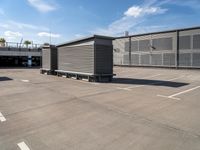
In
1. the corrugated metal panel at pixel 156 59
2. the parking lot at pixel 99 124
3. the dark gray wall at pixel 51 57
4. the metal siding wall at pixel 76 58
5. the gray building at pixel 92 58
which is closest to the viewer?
the parking lot at pixel 99 124

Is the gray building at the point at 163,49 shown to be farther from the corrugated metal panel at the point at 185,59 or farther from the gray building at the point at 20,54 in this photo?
the gray building at the point at 20,54

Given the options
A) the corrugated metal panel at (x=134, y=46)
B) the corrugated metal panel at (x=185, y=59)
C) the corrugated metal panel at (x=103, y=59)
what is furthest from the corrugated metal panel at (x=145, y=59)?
the corrugated metal panel at (x=103, y=59)

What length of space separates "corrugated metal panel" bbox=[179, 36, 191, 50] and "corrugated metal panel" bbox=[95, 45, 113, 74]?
16.4 meters

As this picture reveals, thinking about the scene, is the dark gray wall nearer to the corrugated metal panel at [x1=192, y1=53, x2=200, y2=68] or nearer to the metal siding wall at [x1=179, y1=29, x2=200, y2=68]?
the metal siding wall at [x1=179, y1=29, x2=200, y2=68]

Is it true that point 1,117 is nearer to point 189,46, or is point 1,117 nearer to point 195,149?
point 195,149

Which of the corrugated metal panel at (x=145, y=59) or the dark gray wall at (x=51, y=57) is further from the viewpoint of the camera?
the corrugated metal panel at (x=145, y=59)

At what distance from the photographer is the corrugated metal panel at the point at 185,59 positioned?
24.4 metres

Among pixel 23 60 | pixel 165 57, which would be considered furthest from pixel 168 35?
pixel 23 60

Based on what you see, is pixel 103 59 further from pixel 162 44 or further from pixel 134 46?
pixel 134 46

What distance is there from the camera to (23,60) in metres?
38.4

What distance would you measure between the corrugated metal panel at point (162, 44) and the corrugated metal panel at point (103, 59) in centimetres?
1685

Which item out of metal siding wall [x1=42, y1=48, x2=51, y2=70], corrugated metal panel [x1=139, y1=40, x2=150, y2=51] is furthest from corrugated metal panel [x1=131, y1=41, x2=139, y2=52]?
metal siding wall [x1=42, y1=48, x2=51, y2=70]

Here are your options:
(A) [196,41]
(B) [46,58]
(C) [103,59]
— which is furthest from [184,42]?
(B) [46,58]

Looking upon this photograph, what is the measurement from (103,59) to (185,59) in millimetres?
17048
